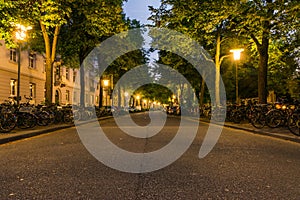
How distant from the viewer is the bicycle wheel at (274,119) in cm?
1295

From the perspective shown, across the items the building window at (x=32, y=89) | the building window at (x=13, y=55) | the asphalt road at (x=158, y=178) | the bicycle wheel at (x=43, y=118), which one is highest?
the building window at (x=13, y=55)

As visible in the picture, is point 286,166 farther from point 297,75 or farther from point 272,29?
point 297,75

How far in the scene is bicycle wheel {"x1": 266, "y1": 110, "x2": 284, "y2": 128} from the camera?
12.9 m

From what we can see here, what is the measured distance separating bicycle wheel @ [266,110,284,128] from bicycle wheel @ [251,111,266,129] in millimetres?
335

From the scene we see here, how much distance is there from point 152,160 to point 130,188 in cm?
209

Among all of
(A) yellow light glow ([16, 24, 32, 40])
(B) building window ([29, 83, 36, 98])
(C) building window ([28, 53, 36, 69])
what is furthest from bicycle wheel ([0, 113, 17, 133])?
(C) building window ([28, 53, 36, 69])

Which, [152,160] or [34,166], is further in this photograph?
[152,160]

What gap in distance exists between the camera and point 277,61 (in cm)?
2212

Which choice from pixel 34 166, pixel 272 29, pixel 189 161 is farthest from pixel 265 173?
pixel 272 29

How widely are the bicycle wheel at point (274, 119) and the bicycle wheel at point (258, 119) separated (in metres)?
0.34

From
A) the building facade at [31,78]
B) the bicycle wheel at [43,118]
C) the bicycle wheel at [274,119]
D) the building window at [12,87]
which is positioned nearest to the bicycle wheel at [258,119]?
the bicycle wheel at [274,119]

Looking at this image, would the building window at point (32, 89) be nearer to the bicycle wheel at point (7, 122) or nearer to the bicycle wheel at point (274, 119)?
the bicycle wheel at point (7, 122)

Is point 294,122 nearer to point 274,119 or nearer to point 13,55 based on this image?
point 274,119

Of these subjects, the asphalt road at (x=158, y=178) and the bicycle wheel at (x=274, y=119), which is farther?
the bicycle wheel at (x=274, y=119)
